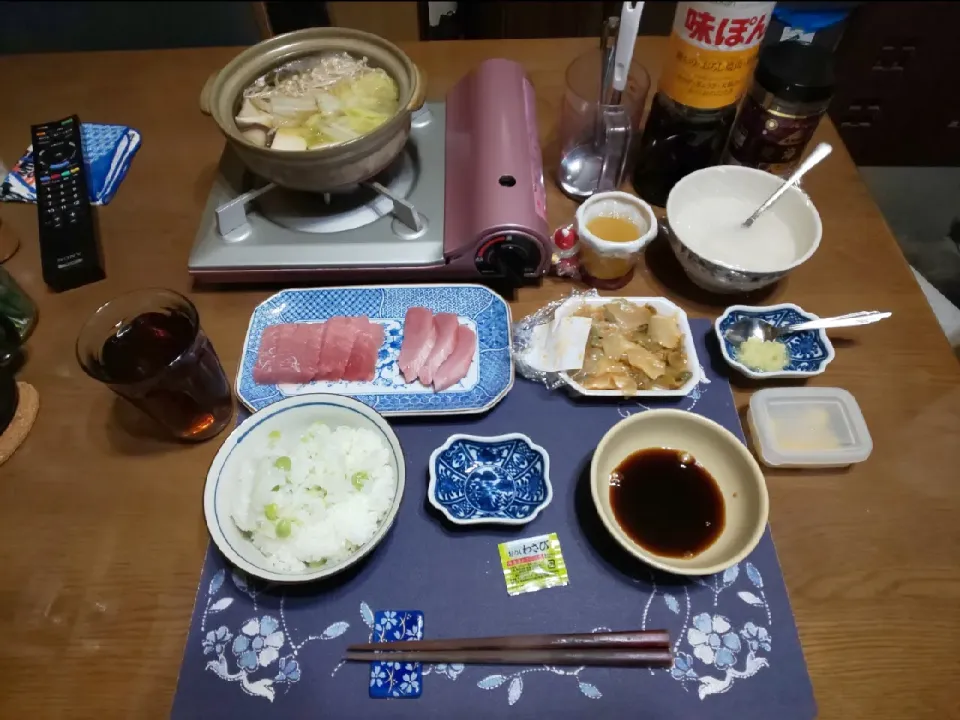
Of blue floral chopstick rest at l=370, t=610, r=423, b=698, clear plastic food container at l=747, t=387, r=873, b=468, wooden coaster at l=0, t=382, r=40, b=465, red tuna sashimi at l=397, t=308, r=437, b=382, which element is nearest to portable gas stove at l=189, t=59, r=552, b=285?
red tuna sashimi at l=397, t=308, r=437, b=382

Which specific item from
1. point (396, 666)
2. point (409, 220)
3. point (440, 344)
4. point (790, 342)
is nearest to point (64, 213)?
point (409, 220)

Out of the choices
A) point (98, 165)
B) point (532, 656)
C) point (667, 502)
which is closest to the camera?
point (532, 656)

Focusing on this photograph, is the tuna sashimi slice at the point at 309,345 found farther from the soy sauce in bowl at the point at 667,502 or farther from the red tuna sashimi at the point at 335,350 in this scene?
the soy sauce in bowl at the point at 667,502

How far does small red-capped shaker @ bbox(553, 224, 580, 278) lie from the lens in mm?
1279

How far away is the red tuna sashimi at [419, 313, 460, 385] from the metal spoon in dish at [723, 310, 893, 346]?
0.52 meters

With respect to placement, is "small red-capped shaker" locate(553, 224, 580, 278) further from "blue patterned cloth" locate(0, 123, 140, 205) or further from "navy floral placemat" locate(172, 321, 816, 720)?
"blue patterned cloth" locate(0, 123, 140, 205)

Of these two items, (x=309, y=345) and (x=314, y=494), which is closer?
(x=314, y=494)

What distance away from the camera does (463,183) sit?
4.17ft

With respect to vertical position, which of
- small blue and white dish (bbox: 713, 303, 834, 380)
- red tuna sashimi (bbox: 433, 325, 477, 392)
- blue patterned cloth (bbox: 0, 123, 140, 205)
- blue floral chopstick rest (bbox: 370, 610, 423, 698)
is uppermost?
blue patterned cloth (bbox: 0, 123, 140, 205)

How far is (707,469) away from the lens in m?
1.02

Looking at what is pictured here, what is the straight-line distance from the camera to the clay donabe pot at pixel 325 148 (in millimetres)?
1104

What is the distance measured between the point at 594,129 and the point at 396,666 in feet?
3.85

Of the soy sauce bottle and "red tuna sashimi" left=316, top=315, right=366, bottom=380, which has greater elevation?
the soy sauce bottle

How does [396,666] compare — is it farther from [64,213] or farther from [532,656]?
[64,213]
